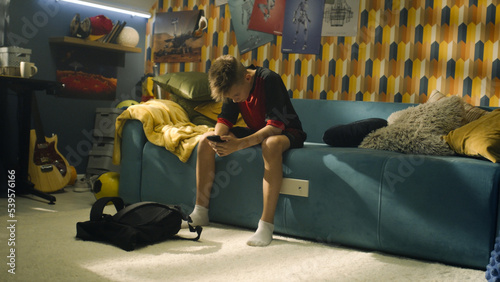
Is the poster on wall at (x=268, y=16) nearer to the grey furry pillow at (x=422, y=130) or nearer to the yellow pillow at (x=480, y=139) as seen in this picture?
the grey furry pillow at (x=422, y=130)

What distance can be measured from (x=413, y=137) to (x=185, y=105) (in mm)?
1632

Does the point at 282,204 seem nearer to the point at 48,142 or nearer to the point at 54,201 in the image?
the point at 54,201

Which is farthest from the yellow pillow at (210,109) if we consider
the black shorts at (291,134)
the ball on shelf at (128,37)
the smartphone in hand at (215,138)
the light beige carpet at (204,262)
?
the ball on shelf at (128,37)

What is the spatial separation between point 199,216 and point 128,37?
2.21 meters

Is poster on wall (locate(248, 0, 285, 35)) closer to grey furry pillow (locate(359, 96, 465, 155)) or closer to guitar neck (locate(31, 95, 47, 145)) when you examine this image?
grey furry pillow (locate(359, 96, 465, 155))

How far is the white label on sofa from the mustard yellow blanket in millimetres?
623

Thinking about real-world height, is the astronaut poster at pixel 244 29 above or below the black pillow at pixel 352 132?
above

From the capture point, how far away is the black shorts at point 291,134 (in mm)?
2558

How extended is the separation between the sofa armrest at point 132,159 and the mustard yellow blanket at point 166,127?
0.15 ft

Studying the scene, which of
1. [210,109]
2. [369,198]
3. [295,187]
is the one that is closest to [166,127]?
[210,109]

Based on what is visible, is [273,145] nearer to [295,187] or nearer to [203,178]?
[295,187]

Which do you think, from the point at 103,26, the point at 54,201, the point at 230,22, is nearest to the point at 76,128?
the point at 103,26

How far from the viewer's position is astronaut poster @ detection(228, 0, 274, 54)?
12.8ft

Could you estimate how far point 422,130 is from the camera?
95.1 inches
